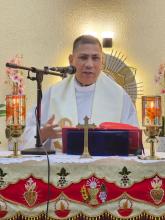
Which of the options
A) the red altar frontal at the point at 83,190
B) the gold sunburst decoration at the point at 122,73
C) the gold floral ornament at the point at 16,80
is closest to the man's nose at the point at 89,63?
the red altar frontal at the point at 83,190

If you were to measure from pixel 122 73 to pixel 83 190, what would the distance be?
3.64 meters

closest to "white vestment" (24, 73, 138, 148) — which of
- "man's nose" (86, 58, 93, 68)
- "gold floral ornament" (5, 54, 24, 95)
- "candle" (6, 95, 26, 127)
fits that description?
"man's nose" (86, 58, 93, 68)

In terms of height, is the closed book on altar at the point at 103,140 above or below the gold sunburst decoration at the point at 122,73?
below

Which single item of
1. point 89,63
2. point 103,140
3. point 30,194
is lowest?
point 30,194

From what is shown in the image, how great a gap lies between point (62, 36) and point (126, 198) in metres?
3.85

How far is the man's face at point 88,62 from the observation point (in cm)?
323

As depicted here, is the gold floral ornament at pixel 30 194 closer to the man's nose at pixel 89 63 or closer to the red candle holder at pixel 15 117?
the red candle holder at pixel 15 117

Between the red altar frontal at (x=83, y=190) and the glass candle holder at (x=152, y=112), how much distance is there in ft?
0.74

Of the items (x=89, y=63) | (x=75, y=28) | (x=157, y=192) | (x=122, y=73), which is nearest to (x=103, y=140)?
(x=157, y=192)

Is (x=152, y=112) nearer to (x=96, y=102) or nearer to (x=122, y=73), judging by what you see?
(x=96, y=102)

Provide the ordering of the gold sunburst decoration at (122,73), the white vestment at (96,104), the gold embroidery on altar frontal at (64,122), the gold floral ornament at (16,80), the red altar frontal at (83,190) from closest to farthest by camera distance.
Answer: the red altar frontal at (83,190)
the gold embroidery on altar frontal at (64,122)
the white vestment at (96,104)
the gold floral ornament at (16,80)
the gold sunburst decoration at (122,73)

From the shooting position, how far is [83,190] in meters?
2.04

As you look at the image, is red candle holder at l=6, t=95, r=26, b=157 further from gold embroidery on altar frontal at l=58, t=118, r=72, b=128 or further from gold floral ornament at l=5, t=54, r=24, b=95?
gold floral ornament at l=5, t=54, r=24, b=95

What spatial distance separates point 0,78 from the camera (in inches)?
217
